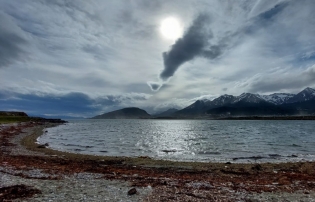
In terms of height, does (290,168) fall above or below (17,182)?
below

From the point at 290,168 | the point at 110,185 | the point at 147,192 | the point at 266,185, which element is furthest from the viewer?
the point at 290,168

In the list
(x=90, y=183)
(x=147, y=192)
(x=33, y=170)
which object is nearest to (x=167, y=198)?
(x=147, y=192)

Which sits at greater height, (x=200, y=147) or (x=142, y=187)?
(x=142, y=187)

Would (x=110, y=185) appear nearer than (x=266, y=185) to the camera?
Yes

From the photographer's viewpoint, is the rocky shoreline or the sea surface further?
the sea surface

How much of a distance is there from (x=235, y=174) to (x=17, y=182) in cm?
1914

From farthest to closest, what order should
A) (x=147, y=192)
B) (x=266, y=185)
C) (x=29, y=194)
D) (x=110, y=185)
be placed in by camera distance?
(x=266, y=185) < (x=110, y=185) < (x=147, y=192) < (x=29, y=194)

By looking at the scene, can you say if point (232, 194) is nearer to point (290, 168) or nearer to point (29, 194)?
point (29, 194)

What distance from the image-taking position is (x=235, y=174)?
22422mm

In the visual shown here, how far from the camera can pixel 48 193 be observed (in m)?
13.4

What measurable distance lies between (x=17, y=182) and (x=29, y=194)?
125 inches

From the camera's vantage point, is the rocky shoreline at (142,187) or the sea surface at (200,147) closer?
the rocky shoreline at (142,187)

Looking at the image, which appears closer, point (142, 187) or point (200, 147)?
point (142, 187)

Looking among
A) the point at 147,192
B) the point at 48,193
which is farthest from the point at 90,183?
the point at 147,192
